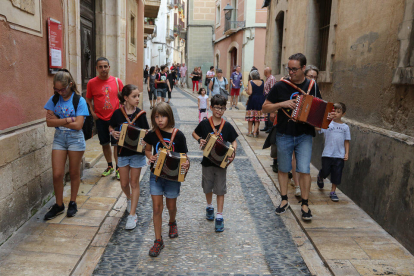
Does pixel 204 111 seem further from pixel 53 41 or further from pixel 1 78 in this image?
pixel 1 78

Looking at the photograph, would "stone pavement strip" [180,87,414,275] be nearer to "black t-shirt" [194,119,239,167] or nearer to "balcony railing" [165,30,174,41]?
"black t-shirt" [194,119,239,167]

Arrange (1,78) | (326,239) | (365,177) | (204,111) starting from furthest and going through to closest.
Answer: (204,111), (365,177), (326,239), (1,78)

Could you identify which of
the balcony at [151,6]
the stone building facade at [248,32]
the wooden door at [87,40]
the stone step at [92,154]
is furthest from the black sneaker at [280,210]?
the stone building facade at [248,32]

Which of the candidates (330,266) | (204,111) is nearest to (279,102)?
(330,266)

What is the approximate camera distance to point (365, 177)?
5.06m

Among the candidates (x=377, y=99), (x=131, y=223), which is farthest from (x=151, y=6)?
(x=131, y=223)

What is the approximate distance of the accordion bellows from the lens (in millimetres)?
4273

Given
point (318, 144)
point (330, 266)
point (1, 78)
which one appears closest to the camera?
point (330, 266)

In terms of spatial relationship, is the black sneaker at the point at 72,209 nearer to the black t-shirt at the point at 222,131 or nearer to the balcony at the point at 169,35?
the black t-shirt at the point at 222,131

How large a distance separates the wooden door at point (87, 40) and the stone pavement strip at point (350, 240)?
5399mm

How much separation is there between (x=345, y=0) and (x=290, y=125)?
2979 millimetres

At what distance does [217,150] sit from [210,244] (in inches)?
38.1

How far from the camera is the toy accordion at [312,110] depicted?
4.27 metres

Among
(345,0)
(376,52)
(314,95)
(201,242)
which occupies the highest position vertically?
(345,0)
